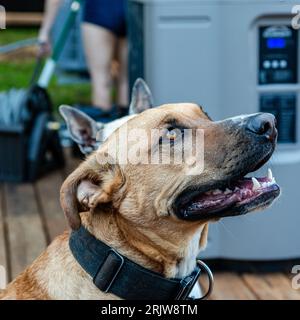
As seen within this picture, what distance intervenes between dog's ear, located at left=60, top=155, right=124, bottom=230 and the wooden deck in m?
1.60

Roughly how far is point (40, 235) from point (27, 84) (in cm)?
524

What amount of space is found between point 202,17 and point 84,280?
1860mm

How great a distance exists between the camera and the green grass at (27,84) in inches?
372

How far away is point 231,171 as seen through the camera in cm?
268

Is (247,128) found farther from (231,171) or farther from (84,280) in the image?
(84,280)

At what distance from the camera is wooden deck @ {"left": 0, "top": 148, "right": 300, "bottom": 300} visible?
13.9ft

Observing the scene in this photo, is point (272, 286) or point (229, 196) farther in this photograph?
point (272, 286)

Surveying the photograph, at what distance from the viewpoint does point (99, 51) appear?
623cm

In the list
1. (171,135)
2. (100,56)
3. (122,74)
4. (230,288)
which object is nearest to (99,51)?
(100,56)

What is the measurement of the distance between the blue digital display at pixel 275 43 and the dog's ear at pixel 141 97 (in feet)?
2.56

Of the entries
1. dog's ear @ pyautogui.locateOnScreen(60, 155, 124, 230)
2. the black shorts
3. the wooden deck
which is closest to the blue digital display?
the wooden deck

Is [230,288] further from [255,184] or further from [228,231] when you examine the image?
[255,184]

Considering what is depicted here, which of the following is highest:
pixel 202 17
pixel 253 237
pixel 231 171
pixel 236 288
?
pixel 202 17
